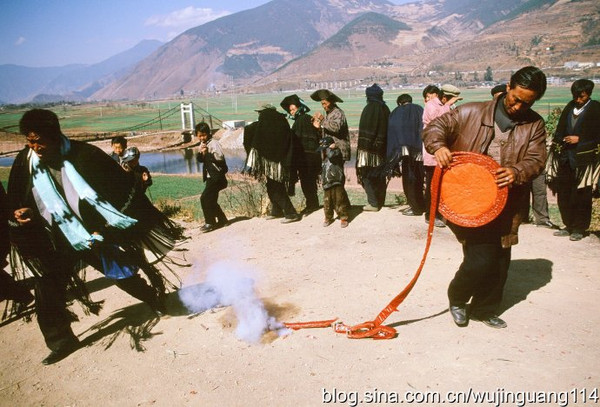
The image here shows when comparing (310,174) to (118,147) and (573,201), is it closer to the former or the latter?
(118,147)

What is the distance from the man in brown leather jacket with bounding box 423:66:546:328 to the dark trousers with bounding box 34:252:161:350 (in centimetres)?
306

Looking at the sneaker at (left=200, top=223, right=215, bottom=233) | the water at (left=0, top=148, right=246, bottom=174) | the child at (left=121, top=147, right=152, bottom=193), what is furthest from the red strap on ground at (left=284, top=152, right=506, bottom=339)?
the water at (left=0, top=148, right=246, bottom=174)

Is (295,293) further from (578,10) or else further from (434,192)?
(578,10)

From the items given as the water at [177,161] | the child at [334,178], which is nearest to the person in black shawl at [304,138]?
the child at [334,178]

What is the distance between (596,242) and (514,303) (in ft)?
7.82

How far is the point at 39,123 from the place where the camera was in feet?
10.6

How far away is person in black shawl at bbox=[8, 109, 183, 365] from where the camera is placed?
3371 mm

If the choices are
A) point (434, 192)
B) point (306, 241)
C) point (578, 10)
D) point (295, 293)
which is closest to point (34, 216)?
point (295, 293)

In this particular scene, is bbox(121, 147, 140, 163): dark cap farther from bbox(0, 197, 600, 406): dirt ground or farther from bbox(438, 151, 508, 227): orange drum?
bbox(438, 151, 508, 227): orange drum

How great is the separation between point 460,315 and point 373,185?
4016 mm

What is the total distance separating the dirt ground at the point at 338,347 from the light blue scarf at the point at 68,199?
1037 mm

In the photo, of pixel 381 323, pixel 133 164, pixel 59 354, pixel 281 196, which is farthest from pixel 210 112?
pixel 381 323

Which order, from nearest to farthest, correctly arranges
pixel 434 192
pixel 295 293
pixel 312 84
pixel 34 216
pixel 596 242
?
pixel 434 192 < pixel 34 216 < pixel 295 293 < pixel 596 242 < pixel 312 84

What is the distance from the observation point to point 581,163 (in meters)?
5.35
